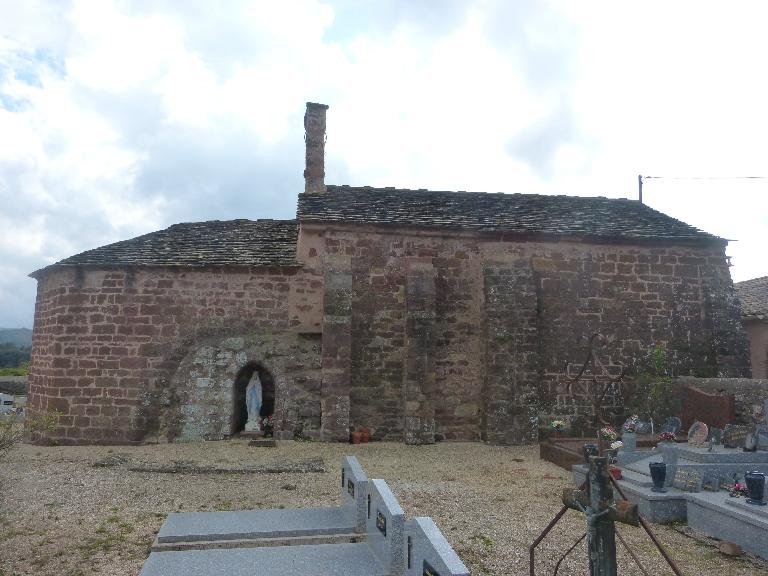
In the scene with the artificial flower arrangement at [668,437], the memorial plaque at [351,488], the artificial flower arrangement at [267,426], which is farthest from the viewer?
the artificial flower arrangement at [267,426]

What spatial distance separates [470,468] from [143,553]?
6122mm

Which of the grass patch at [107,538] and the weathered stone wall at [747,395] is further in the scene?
the weathered stone wall at [747,395]

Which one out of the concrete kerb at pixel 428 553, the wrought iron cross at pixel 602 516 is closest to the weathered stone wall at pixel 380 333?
the concrete kerb at pixel 428 553

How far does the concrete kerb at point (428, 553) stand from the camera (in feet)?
12.2

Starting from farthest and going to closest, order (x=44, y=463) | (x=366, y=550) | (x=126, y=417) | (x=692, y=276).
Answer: (x=692, y=276), (x=126, y=417), (x=44, y=463), (x=366, y=550)

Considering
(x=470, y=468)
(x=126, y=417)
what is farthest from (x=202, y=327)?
(x=470, y=468)

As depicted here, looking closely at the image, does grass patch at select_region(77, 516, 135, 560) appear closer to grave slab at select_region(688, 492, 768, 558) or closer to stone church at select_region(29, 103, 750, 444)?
stone church at select_region(29, 103, 750, 444)

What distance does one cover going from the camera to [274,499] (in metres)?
7.92

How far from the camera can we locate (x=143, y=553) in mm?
5750

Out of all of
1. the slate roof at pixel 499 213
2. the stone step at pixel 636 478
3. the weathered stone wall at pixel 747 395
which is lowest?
the stone step at pixel 636 478

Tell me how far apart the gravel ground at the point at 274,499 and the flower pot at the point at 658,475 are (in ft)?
1.94

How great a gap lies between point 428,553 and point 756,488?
15.0ft

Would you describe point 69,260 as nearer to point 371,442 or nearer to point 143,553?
point 371,442

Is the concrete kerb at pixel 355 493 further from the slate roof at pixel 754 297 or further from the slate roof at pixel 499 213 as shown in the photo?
the slate roof at pixel 754 297
